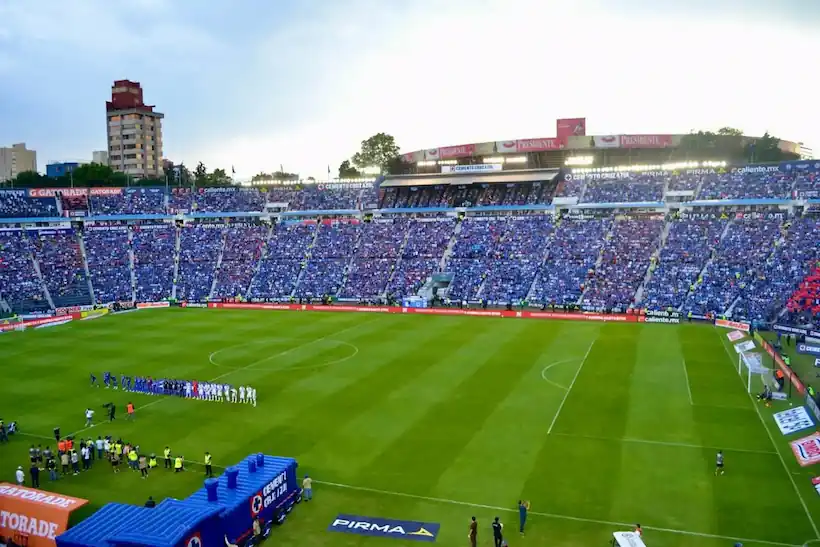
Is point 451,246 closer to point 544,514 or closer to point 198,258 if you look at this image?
point 198,258

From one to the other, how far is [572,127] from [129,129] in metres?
110

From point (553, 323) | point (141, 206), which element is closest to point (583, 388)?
point (553, 323)

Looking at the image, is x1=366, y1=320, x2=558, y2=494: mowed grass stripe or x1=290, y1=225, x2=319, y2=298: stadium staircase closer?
x1=366, y1=320, x2=558, y2=494: mowed grass stripe

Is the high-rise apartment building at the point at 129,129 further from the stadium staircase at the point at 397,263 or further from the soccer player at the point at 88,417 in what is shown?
the soccer player at the point at 88,417

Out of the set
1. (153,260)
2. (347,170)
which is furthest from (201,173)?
(153,260)

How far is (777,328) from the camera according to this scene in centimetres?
4859

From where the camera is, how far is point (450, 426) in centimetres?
2859

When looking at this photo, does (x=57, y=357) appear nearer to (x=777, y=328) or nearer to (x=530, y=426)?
(x=530, y=426)

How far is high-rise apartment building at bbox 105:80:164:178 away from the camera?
15225cm

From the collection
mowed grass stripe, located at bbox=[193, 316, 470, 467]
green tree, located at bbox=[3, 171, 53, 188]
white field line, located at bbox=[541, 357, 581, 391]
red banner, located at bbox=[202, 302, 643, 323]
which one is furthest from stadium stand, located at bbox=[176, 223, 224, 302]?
white field line, located at bbox=[541, 357, 581, 391]

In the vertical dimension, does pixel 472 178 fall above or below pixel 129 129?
below

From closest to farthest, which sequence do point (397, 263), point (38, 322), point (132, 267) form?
point (38, 322), point (397, 263), point (132, 267)

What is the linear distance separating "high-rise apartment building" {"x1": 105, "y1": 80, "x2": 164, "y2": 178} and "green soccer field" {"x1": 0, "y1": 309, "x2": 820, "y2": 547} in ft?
377

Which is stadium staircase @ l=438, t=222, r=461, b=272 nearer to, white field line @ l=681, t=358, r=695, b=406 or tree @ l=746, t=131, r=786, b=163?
white field line @ l=681, t=358, r=695, b=406
